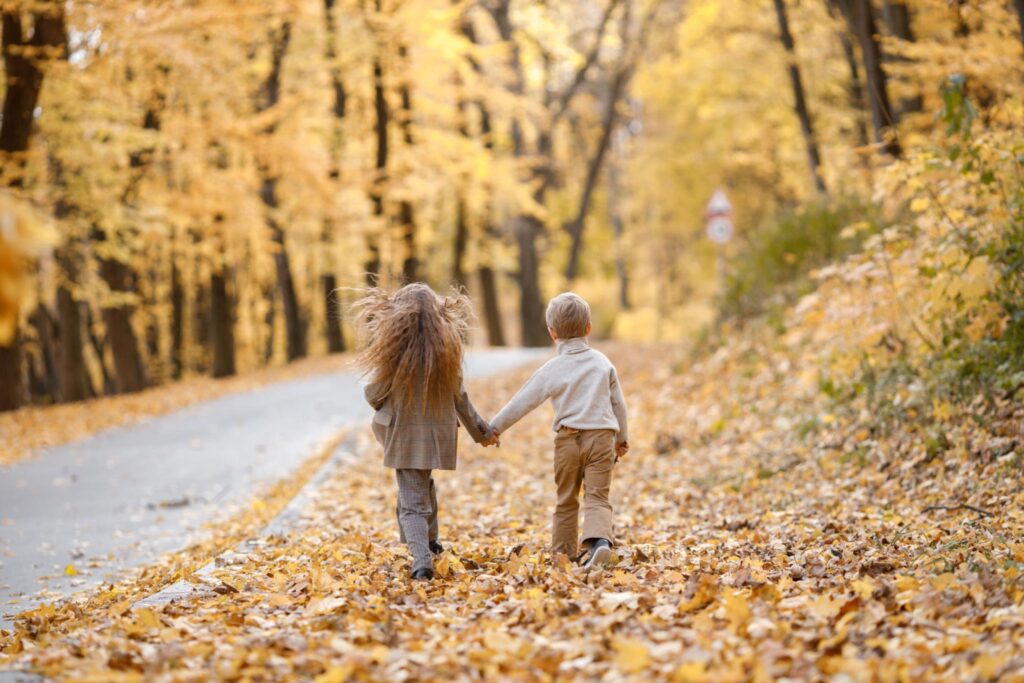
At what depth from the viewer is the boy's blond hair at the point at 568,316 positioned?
238 inches

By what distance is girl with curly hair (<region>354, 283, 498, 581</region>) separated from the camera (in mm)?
5871

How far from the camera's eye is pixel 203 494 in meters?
10.7

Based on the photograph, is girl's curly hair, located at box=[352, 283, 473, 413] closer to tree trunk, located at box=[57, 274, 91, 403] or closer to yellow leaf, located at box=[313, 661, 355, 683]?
yellow leaf, located at box=[313, 661, 355, 683]

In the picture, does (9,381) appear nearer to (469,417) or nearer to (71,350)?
(71,350)

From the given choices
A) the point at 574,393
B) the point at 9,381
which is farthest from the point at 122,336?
the point at 574,393

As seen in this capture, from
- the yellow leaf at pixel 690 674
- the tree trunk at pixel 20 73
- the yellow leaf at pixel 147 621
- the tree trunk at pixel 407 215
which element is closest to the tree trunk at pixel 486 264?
the tree trunk at pixel 407 215

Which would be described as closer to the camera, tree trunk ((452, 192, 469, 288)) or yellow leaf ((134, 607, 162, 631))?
yellow leaf ((134, 607, 162, 631))

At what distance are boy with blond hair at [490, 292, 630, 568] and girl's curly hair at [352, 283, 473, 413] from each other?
1.43ft

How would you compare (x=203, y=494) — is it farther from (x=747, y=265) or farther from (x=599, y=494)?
(x=747, y=265)

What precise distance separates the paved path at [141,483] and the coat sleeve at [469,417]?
1251 millimetres

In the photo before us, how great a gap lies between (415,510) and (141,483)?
6436mm

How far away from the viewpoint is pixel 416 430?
5957mm

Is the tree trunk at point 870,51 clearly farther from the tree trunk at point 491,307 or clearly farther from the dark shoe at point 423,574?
the tree trunk at point 491,307

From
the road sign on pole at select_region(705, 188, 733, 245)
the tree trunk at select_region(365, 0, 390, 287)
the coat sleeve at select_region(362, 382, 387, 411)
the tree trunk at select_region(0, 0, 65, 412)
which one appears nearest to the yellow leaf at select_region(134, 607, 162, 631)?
the coat sleeve at select_region(362, 382, 387, 411)
